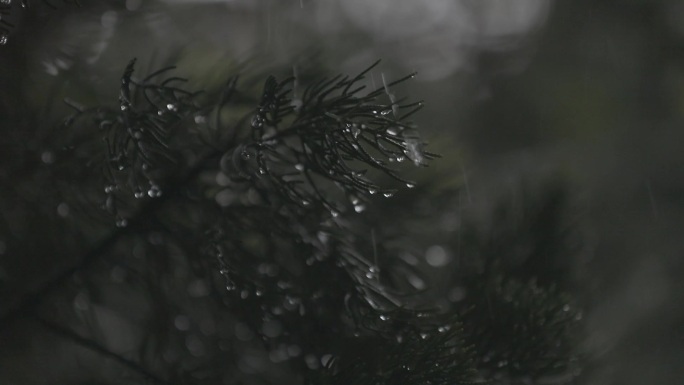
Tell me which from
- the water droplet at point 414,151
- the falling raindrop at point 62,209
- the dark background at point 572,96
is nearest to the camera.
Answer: the water droplet at point 414,151

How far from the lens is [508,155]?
2816 millimetres

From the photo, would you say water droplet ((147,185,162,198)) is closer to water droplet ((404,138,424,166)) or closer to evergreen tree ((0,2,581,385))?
evergreen tree ((0,2,581,385))

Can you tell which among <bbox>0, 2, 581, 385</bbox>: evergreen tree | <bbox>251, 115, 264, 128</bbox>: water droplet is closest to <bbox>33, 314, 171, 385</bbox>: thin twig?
<bbox>0, 2, 581, 385</bbox>: evergreen tree

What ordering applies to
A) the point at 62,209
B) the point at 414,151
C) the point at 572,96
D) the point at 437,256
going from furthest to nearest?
the point at 572,96, the point at 437,256, the point at 62,209, the point at 414,151

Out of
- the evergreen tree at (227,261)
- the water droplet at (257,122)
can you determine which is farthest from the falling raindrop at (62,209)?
the water droplet at (257,122)

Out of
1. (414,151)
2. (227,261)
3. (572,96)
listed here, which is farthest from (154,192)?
(572,96)

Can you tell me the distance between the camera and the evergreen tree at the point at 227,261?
47 centimetres

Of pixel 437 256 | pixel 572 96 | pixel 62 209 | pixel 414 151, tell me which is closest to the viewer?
pixel 414 151

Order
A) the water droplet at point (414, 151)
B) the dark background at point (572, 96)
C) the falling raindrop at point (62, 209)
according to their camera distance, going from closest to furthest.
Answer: the water droplet at point (414, 151), the falling raindrop at point (62, 209), the dark background at point (572, 96)

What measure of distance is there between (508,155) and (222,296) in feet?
7.81

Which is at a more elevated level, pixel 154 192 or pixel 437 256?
pixel 437 256

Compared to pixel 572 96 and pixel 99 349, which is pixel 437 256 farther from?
pixel 572 96

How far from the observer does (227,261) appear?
495mm

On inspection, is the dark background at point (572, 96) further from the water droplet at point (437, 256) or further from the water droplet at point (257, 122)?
the water droplet at point (257, 122)
